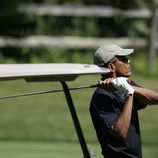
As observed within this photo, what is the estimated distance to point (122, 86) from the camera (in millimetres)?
5219

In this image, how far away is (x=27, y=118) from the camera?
12.6 m

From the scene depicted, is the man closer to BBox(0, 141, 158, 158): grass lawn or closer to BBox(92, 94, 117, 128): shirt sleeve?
BBox(92, 94, 117, 128): shirt sleeve

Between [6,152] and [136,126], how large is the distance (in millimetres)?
3813

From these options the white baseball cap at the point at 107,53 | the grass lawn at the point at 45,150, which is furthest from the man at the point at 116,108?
the grass lawn at the point at 45,150

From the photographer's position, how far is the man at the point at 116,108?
536cm

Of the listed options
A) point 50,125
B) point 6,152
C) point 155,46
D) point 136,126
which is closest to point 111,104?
point 136,126

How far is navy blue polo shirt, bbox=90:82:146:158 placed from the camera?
5430mm

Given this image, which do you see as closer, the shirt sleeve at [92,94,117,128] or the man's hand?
the man's hand

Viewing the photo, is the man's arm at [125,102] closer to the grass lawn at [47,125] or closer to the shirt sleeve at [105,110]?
the shirt sleeve at [105,110]

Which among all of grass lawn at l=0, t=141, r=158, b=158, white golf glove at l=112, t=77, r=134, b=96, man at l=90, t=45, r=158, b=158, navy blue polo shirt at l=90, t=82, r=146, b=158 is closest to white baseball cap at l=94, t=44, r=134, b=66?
man at l=90, t=45, r=158, b=158

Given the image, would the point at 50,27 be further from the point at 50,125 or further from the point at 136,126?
the point at 136,126

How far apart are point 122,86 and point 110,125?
29 centimetres

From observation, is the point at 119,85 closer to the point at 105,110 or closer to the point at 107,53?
the point at 105,110

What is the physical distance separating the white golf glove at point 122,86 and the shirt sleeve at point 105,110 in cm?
20
